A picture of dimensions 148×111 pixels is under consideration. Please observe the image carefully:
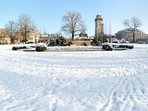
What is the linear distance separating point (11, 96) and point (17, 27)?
90.6 metres

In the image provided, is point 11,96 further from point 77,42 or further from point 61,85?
point 77,42

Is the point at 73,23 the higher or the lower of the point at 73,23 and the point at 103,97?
the higher

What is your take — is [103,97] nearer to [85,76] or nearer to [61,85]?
[61,85]

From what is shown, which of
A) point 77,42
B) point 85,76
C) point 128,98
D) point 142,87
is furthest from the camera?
point 77,42

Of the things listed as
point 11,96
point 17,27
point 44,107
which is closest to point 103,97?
point 44,107

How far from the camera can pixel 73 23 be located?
92.2 metres

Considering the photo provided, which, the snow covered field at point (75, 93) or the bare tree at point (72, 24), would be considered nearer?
the snow covered field at point (75, 93)

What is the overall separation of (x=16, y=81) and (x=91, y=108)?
4835 mm

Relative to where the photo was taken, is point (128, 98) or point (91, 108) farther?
point (128, 98)

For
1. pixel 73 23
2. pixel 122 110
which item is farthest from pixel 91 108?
pixel 73 23

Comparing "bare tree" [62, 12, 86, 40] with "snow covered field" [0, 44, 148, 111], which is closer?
"snow covered field" [0, 44, 148, 111]

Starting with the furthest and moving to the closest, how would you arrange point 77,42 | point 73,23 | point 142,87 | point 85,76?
point 73,23, point 77,42, point 85,76, point 142,87

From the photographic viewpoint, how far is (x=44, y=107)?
262 inches

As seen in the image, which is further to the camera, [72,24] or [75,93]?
[72,24]
